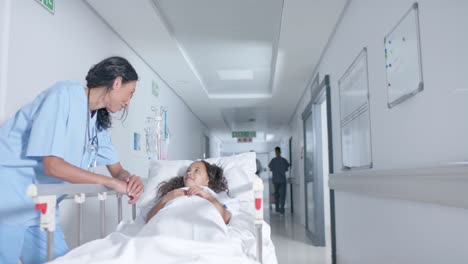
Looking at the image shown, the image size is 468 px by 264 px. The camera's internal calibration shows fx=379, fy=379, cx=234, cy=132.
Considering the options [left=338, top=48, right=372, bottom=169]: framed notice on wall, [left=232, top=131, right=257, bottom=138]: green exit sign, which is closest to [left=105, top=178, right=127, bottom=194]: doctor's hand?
[left=338, top=48, right=372, bottom=169]: framed notice on wall

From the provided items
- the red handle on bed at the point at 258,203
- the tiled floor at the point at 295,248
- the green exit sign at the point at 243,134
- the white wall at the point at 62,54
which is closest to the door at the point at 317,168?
the tiled floor at the point at 295,248

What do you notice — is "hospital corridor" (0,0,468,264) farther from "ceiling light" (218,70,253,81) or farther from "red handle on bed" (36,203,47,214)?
"ceiling light" (218,70,253,81)

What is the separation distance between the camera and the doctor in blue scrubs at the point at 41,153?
1.53 metres

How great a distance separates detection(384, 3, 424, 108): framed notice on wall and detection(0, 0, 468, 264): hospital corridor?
0.01 meters

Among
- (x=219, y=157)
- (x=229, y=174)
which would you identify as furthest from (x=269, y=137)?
(x=229, y=174)

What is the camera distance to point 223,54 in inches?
203

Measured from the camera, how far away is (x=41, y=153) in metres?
1.51

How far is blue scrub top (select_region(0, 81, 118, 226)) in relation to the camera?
1532mm

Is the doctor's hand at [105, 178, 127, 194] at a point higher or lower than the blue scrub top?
lower

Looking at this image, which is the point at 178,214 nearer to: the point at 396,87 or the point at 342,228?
the point at 396,87

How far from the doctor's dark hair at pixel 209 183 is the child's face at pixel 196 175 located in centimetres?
4

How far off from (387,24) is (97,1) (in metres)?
2.29

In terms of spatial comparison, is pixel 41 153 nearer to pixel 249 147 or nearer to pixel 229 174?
pixel 229 174

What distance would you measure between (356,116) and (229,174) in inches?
46.0
